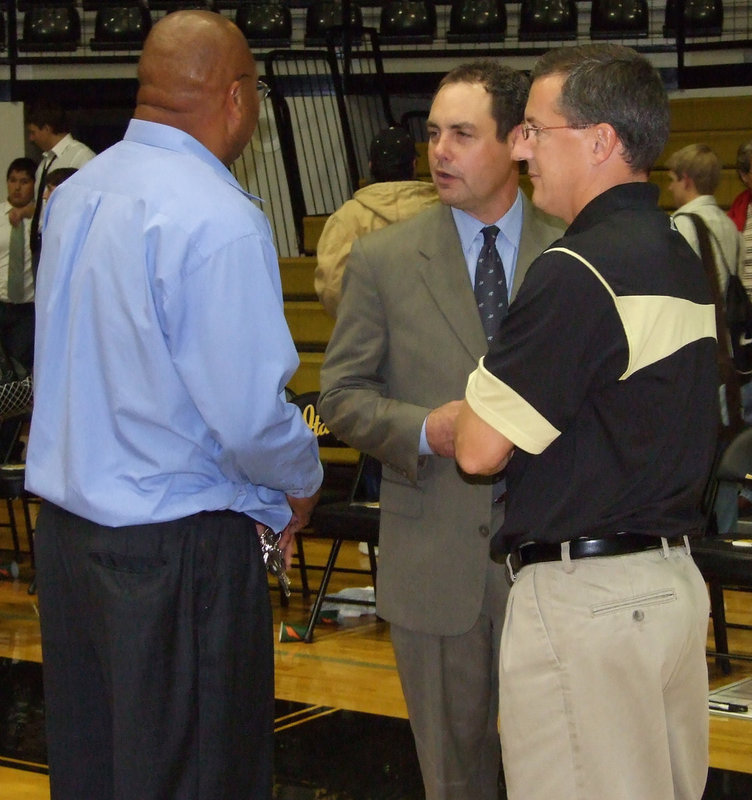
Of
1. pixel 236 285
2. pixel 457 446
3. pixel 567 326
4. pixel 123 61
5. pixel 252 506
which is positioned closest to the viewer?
pixel 567 326

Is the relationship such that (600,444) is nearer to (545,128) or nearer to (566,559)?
(566,559)

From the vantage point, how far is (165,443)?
6.68ft

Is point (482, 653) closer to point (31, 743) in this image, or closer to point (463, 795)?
point (463, 795)

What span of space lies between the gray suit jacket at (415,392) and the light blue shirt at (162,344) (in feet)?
1.18

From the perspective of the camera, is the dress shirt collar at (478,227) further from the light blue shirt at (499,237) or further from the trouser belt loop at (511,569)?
the trouser belt loop at (511,569)

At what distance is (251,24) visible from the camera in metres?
10.2

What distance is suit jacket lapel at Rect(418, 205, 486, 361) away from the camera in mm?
2410

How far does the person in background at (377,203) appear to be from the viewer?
4.35 metres

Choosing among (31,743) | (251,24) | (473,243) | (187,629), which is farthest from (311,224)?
(187,629)

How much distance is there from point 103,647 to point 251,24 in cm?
887

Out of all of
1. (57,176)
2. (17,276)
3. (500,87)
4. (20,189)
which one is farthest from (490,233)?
(20,189)

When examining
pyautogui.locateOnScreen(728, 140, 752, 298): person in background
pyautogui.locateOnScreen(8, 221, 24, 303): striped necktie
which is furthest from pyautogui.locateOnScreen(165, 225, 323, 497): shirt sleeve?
pyautogui.locateOnScreen(8, 221, 24, 303): striped necktie

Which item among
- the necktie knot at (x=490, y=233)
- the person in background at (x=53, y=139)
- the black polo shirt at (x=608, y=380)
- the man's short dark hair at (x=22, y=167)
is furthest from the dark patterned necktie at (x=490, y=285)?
the man's short dark hair at (x=22, y=167)

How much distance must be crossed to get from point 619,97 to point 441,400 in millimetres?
801
